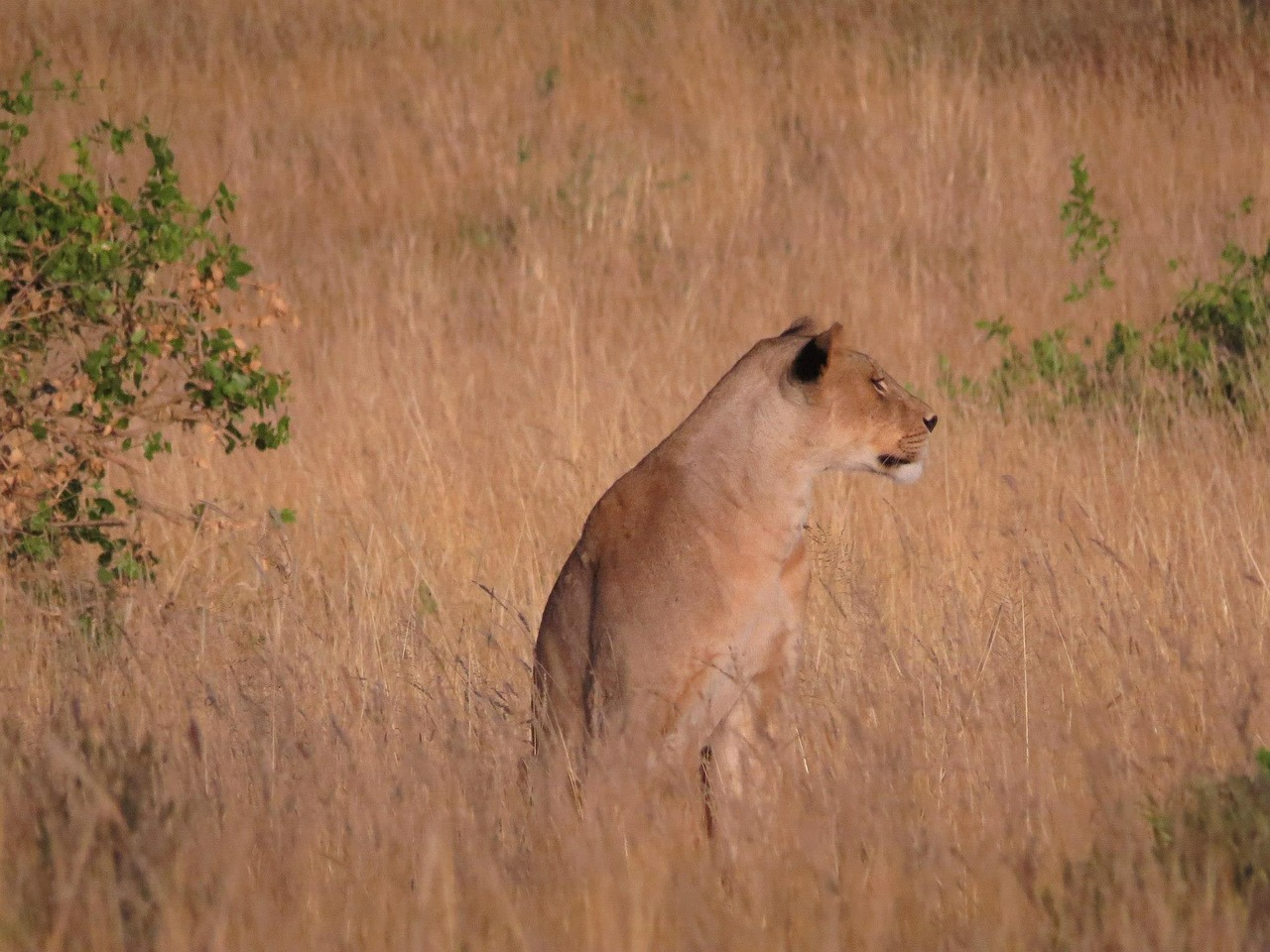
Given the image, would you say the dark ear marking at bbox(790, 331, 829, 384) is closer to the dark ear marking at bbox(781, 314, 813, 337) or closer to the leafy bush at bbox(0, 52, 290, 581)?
the dark ear marking at bbox(781, 314, 813, 337)

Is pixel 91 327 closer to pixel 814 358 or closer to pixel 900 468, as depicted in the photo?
pixel 814 358

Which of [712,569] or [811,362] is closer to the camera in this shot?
[712,569]

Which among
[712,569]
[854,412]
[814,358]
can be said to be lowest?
[712,569]

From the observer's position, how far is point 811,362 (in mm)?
4473

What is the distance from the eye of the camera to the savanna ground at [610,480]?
3.21 m

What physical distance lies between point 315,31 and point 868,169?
14.4ft

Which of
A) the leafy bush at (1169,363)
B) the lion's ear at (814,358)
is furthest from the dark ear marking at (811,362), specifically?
the leafy bush at (1169,363)

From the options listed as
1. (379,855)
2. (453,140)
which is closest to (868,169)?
(453,140)

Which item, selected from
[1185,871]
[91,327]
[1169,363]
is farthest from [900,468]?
[1169,363]

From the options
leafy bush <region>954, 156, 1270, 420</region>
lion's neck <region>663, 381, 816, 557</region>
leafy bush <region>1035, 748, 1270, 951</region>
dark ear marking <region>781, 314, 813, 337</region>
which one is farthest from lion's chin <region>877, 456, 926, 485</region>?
leafy bush <region>954, 156, 1270, 420</region>

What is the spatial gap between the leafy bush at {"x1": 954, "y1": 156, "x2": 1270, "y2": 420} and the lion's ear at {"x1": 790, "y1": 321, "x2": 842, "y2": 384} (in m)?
3.58

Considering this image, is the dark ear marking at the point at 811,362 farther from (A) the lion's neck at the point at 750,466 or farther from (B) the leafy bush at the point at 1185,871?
(B) the leafy bush at the point at 1185,871

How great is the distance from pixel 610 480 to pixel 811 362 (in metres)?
2.69

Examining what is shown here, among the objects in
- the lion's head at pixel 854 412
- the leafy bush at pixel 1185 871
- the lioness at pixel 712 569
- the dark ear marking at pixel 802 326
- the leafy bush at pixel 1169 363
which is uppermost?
the leafy bush at pixel 1169 363
